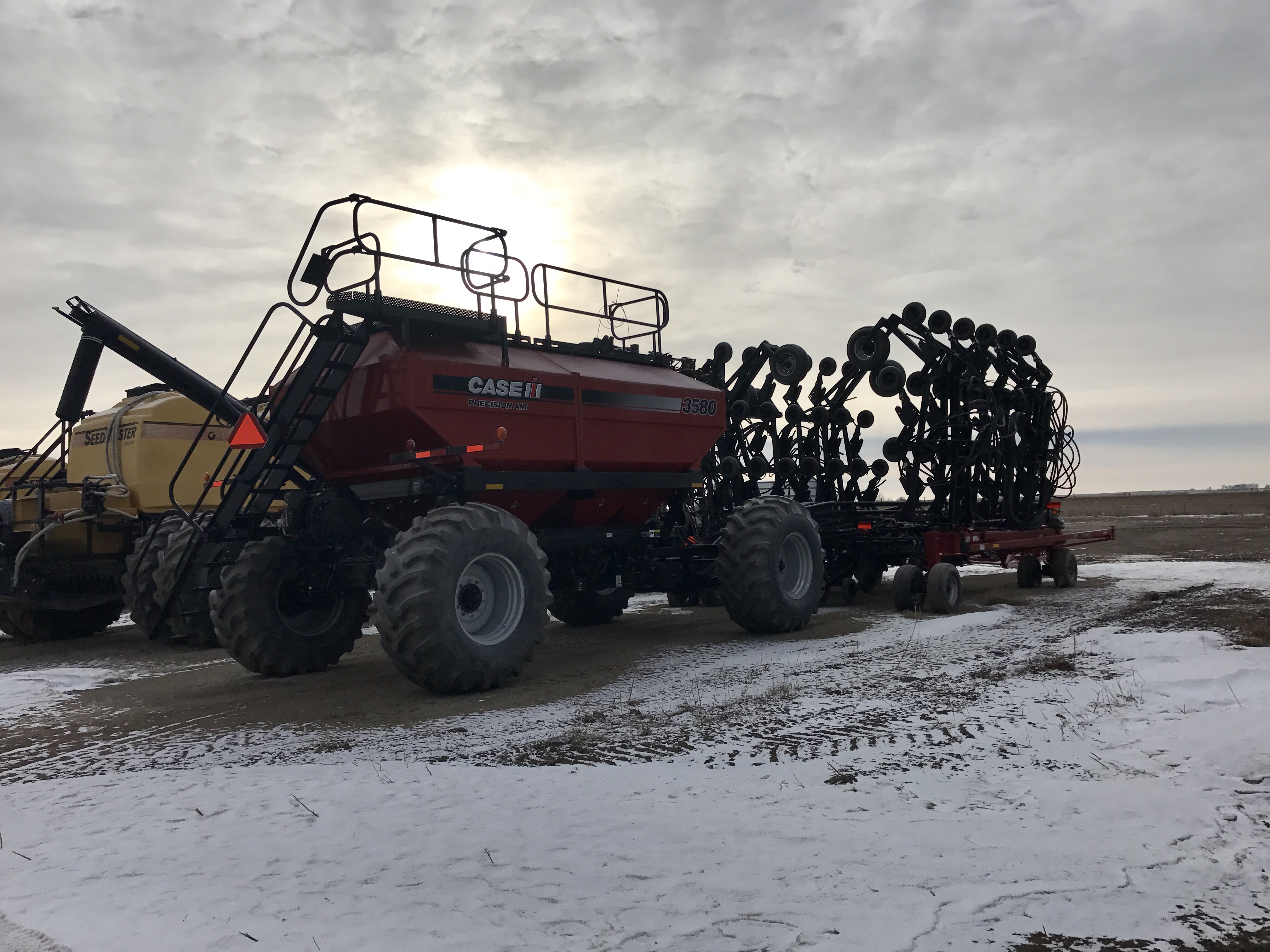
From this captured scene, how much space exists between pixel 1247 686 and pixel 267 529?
26.2ft

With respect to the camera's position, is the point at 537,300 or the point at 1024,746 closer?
the point at 1024,746

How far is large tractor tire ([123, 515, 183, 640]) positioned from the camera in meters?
11.7

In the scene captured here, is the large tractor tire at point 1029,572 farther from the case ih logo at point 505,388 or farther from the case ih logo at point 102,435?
the case ih logo at point 102,435

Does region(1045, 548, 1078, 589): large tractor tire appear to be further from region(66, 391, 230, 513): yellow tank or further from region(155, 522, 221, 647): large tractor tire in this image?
region(66, 391, 230, 513): yellow tank

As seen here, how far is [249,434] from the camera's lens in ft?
27.2

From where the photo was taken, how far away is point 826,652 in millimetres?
9086

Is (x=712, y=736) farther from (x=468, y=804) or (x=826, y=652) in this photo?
(x=826, y=652)

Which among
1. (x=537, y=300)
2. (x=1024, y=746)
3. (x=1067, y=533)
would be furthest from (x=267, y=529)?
(x=1067, y=533)

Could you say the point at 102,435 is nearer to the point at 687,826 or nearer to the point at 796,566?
the point at 796,566

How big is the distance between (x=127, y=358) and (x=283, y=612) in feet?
17.8

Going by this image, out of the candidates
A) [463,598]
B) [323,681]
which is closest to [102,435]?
[323,681]

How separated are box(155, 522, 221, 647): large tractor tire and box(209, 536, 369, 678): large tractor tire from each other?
0.50 meters

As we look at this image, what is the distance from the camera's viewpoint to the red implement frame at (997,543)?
1282 centimetres

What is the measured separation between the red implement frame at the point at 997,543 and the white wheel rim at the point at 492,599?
271 inches
